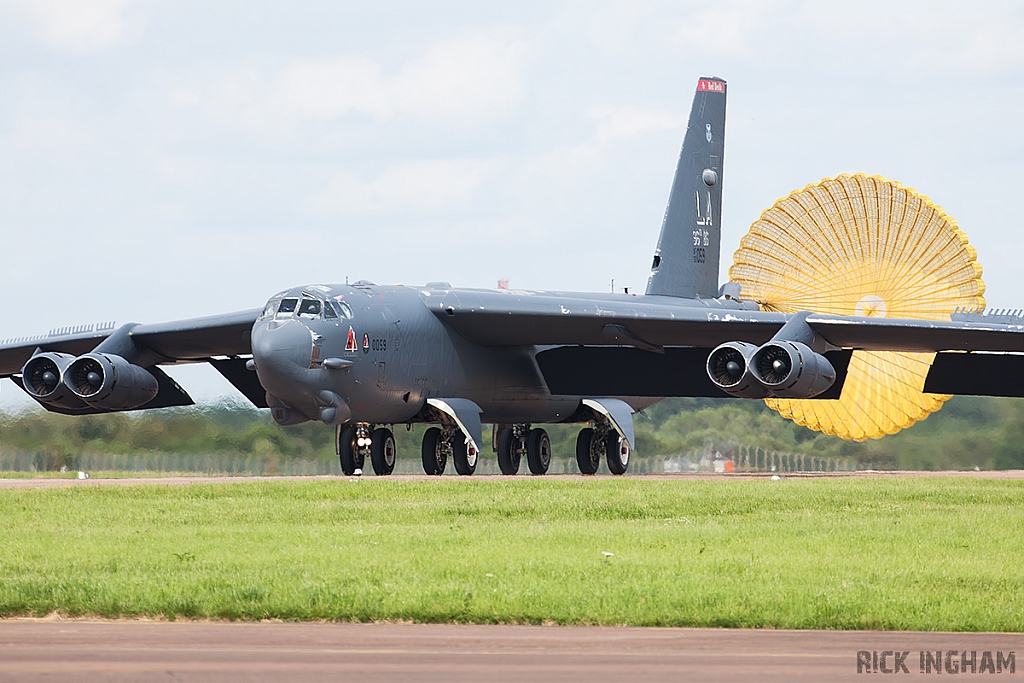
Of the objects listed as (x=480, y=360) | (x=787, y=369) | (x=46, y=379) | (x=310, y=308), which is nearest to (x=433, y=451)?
(x=480, y=360)

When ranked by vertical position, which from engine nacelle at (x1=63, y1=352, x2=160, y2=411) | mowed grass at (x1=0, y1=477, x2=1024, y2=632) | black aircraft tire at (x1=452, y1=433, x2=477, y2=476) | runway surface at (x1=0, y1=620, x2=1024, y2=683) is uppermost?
engine nacelle at (x1=63, y1=352, x2=160, y2=411)

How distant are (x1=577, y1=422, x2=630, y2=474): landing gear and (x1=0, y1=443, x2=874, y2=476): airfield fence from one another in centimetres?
147

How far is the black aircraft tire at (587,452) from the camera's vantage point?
30672 millimetres

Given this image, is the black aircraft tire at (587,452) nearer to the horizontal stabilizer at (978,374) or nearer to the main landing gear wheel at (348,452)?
the main landing gear wheel at (348,452)

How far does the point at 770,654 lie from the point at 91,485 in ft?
44.8

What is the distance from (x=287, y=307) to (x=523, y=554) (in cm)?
1204

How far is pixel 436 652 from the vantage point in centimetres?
817

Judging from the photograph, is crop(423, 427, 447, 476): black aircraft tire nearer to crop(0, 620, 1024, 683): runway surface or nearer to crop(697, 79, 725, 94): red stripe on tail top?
crop(697, 79, 725, 94): red stripe on tail top

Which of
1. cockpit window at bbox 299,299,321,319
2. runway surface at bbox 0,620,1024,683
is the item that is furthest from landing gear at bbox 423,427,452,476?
runway surface at bbox 0,620,1024,683

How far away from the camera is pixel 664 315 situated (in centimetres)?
2667

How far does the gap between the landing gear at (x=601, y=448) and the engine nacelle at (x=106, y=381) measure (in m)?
8.90

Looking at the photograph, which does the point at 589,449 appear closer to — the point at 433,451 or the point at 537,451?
the point at 537,451

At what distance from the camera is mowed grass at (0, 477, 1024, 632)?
385 inches

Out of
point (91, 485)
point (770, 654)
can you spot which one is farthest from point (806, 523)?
point (91, 485)
